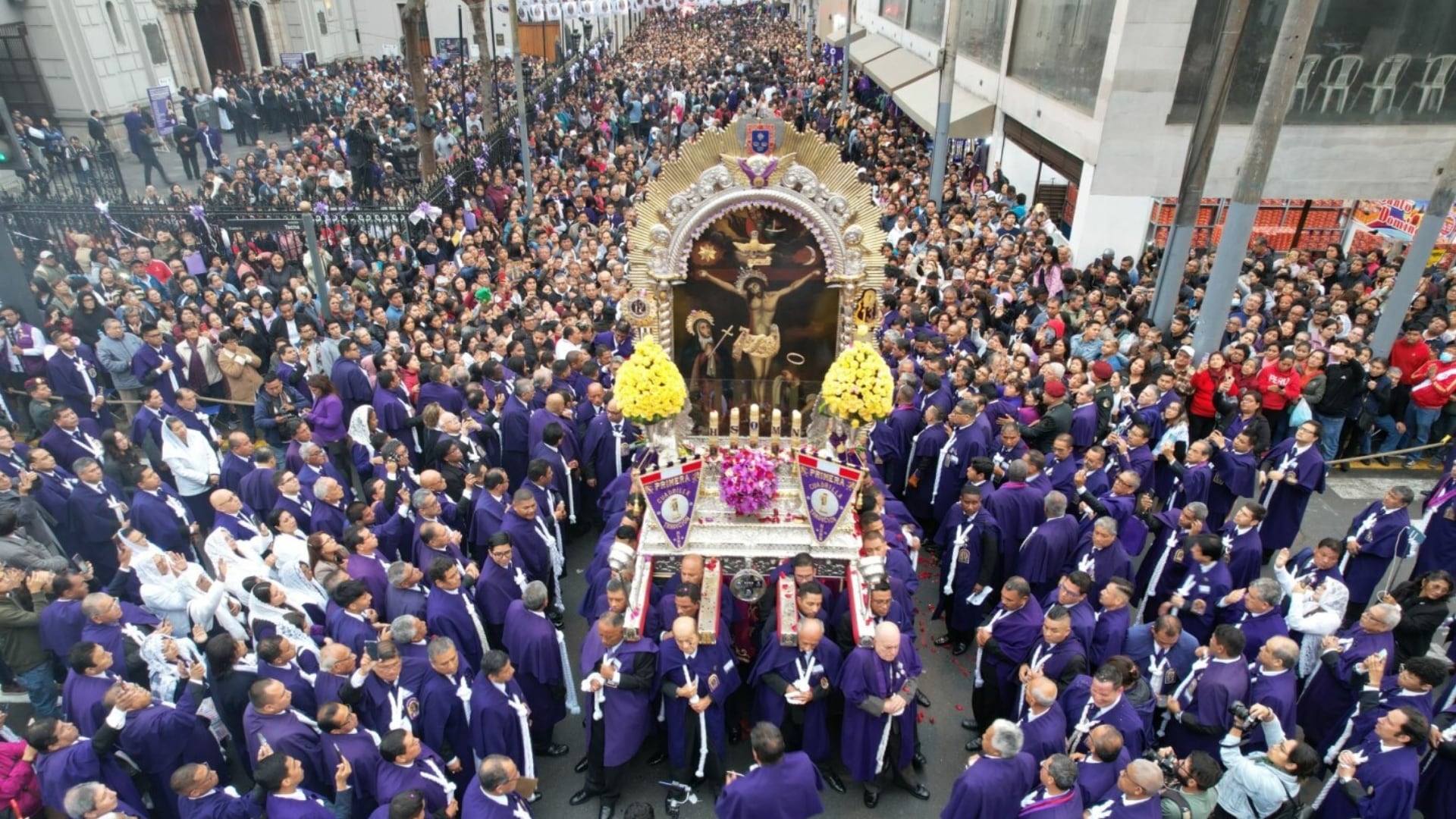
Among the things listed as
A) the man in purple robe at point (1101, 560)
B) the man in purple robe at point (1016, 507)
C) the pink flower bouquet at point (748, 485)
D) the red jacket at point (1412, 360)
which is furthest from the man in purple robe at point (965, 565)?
the red jacket at point (1412, 360)

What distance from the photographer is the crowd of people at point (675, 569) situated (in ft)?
18.7

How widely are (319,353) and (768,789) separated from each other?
9.21 meters

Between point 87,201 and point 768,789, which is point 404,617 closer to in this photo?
point 768,789

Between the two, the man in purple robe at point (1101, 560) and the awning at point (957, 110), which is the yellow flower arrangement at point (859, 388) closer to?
the man in purple robe at point (1101, 560)

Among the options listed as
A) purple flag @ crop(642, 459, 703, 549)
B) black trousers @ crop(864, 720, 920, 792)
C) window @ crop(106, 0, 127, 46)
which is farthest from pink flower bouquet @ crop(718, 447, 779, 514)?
window @ crop(106, 0, 127, 46)

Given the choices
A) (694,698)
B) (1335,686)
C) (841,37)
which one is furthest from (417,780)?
(841,37)

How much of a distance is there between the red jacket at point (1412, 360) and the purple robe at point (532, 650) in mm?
11820

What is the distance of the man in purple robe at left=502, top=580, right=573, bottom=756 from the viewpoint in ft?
22.4

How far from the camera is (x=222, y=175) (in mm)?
18750

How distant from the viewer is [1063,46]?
59.8 ft

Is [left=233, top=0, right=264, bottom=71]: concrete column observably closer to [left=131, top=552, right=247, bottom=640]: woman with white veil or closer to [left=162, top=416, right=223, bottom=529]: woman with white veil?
[left=162, top=416, right=223, bottom=529]: woman with white veil

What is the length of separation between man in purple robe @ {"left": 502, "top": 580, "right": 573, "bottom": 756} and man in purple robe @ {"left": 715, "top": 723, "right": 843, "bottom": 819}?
2020 mm

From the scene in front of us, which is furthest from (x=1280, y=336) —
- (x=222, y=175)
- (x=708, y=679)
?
(x=222, y=175)

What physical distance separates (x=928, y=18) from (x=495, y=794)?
3525 centimetres
